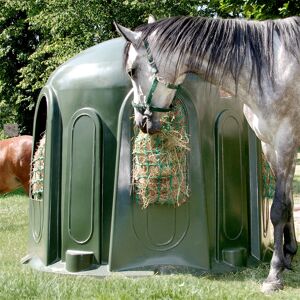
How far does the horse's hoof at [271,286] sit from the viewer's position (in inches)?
178

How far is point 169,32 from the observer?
4531 mm

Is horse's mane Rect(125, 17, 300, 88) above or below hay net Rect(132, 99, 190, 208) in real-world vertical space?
above

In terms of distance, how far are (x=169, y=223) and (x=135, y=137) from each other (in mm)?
951

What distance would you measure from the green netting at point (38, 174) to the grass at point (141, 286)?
84 centimetres

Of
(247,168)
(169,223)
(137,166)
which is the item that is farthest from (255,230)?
(137,166)

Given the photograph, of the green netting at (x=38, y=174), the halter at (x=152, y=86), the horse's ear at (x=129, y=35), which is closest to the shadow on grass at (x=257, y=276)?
the halter at (x=152, y=86)

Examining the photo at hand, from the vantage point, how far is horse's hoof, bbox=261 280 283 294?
4.53 meters

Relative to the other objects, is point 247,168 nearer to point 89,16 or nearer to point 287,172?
point 287,172

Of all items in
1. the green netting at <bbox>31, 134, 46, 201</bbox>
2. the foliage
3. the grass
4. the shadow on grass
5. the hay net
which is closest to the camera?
the grass

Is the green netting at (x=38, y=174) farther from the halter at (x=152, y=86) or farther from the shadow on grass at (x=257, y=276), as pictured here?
the shadow on grass at (x=257, y=276)

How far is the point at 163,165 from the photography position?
521cm

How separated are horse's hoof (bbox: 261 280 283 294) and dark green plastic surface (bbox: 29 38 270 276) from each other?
830 mm

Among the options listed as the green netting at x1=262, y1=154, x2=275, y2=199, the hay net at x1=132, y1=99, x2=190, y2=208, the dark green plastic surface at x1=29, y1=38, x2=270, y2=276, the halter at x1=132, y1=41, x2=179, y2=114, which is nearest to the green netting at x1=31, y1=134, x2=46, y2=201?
the dark green plastic surface at x1=29, y1=38, x2=270, y2=276

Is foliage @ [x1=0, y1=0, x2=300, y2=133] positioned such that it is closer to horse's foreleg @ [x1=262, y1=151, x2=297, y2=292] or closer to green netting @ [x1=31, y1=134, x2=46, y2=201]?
green netting @ [x1=31, y1=134, x2=46, y2=201]
